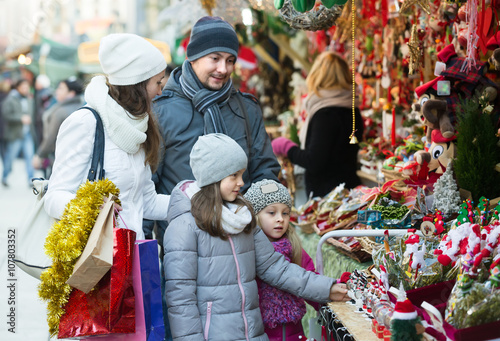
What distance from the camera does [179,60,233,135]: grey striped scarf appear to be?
3350 mm

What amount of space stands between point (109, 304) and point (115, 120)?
2.51ft

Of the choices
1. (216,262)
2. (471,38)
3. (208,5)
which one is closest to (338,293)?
(216,262)

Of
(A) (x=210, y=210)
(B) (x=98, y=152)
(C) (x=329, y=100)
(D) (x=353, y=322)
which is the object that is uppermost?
(C) (x=329, y=100)

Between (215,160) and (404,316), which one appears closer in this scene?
(404,316)

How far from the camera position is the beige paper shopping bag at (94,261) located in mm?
2406

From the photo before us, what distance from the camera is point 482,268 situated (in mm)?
2139

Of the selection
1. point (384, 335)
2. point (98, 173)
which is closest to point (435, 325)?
point (384, 335)

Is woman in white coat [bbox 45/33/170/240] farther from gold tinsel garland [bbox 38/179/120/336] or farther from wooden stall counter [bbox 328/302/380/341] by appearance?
wooden stall counter [bbox 328/302/380/341]

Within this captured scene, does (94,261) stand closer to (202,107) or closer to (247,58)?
(202,107)

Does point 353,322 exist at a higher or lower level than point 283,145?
lower

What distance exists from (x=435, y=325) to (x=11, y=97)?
11.8 m

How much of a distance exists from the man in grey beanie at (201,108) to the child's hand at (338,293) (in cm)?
89

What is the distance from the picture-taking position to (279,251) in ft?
10.1

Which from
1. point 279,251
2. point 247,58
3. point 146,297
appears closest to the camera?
point 146,297
